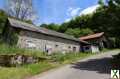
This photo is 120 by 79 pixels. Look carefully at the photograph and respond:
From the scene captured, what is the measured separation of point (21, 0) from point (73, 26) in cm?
1968

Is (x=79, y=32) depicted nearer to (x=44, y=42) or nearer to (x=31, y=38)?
(x=44, y=42)

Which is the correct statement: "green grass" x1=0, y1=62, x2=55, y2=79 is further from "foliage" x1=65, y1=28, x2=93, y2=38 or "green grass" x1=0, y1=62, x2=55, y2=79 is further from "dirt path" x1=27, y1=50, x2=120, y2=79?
"foliage" x1=65, y1=28, x2=93, y2=38

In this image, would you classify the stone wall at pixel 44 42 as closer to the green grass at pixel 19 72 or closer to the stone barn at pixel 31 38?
the stone barn at pixel 31 38

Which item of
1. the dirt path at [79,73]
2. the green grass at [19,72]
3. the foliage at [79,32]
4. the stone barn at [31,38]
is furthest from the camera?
Result: the foliage at [79,32]

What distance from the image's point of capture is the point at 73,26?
3014 inches

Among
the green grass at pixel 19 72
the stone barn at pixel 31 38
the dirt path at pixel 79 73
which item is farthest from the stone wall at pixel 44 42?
the green grass at pixel 19 72

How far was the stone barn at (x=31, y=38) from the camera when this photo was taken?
35094 mm

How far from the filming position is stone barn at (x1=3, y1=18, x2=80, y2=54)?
35.1 meters

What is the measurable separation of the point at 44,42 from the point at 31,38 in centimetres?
332

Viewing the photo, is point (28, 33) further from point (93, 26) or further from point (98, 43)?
point (93, 26)

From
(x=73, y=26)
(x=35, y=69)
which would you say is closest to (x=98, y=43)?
(x=73, y=26)

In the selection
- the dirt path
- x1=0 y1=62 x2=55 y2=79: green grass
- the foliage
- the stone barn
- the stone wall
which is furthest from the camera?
the foliage

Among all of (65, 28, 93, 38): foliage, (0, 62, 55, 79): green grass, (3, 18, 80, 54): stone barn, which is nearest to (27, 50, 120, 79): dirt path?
(0, 62, 55, 79): green grass

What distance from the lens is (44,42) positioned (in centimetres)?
3959
